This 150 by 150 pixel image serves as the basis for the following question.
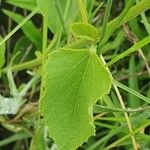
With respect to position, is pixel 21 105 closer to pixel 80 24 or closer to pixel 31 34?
pixel 31 34

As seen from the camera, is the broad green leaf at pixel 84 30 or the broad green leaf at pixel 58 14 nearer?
the broad green leaf at pixel 84 30

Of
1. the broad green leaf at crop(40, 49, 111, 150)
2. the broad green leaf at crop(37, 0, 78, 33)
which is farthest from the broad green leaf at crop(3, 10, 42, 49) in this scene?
the broad green leaf at crop(40, 49, 111, 150)

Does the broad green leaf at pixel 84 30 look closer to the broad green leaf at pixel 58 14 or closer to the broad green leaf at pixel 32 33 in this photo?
the broad green leaf at pixel 58 14

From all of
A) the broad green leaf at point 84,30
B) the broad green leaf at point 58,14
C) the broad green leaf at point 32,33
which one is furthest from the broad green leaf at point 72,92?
the broad green leaf at point 32,33

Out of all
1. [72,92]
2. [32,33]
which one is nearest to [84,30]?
[72,92]

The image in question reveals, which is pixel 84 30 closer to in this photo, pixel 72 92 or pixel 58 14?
pixel 72 92

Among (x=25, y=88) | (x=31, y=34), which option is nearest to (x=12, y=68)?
(x=25, y=88)

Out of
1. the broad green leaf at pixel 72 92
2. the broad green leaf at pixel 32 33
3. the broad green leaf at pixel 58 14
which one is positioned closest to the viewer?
the broad green leaf at pixel 72 92
